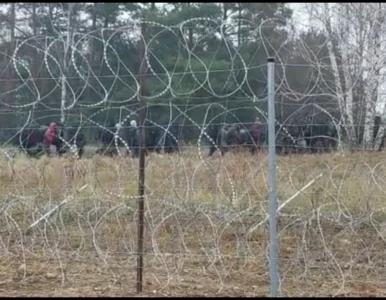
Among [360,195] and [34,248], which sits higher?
[360,195]

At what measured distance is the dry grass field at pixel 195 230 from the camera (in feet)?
14.5

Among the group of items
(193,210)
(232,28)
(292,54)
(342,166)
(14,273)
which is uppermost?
(232,28)

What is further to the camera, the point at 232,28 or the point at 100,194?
the point at 232,28

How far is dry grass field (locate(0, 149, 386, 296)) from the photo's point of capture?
4434mm

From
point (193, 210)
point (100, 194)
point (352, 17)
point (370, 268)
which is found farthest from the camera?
point (352, 17)

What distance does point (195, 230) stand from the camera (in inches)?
213

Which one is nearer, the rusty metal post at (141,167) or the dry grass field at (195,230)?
the rusty metal post at (141,167)

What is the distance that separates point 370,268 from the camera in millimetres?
4676

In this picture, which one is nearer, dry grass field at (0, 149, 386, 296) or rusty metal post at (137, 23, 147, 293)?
rusty metal post at (137, 23, 147, 293)

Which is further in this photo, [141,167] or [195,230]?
[195,230]

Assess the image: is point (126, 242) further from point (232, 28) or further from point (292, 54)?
point (232, 28)

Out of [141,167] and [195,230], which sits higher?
[141,167]

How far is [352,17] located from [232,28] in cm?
322

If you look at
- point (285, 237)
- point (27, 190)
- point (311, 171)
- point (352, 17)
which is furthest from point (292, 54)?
point (352, 17)
